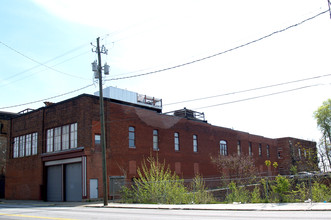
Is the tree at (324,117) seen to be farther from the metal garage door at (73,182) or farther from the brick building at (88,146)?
Result: the metal garage door at (73,182)

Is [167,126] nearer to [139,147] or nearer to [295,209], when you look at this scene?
[139,147]

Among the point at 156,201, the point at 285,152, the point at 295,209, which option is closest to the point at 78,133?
the point at 156,201

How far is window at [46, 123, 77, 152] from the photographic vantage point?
29.7m

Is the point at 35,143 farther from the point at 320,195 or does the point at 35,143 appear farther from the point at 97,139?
the point at 320,195

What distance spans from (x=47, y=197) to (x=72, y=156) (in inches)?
254

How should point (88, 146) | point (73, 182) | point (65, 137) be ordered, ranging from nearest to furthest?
point (88, 146), point (73, 182), point (65, 137)

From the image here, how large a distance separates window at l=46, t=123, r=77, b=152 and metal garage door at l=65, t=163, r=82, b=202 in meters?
1.83

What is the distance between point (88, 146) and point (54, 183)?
21.3 ft

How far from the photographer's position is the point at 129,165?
3142 centimetres

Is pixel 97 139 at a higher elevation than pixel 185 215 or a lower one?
higher

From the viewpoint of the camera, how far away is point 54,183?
3148 cm

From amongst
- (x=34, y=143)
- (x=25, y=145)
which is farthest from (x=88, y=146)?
(x=25, y=145)

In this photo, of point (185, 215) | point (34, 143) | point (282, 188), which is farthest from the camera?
point (34, 143)

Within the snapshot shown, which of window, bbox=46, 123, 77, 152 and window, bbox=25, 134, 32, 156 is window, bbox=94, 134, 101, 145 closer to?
window, bbox=46, 123, 77, 152
